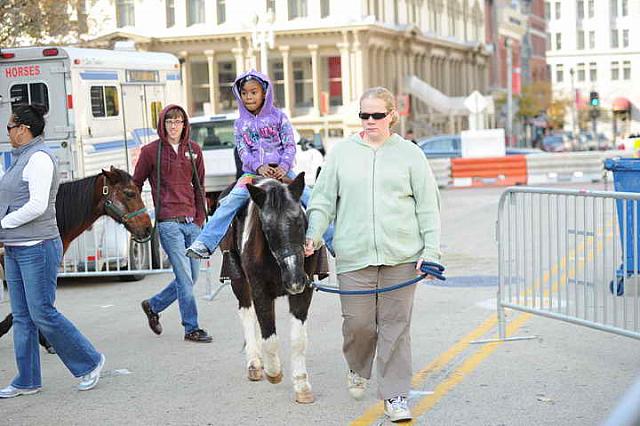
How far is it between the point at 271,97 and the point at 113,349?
296 centimetres

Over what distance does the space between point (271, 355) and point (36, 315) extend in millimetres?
1582

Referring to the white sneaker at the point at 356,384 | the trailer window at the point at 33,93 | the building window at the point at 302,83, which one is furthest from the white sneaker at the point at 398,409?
the building window at the point at 302,83

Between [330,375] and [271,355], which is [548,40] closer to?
[330,375]

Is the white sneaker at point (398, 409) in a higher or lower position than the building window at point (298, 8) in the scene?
lower

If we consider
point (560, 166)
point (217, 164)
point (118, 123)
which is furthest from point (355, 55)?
point (118, 123)

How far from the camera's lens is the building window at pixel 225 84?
197ft

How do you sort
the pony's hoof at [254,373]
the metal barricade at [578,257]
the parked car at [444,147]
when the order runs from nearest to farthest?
the pony's hoof at [254,373] < the metal barricade at [578,257] < the parked car at [444,147]

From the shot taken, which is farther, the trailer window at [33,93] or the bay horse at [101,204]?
the trailer window at [33,93]

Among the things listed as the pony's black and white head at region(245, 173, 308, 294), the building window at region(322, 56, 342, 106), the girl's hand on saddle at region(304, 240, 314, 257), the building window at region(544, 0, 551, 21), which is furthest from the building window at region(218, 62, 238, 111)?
the building window at region(544, 0, 551, 21)

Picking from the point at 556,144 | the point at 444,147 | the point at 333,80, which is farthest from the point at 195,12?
the point at 444,147

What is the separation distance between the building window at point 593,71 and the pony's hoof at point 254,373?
10028 cm

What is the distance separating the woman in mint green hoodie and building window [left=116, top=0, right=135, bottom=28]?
178 feet

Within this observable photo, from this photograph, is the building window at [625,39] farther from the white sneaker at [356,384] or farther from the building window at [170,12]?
the white sneaker at [356,384]

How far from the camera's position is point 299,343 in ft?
24.1
